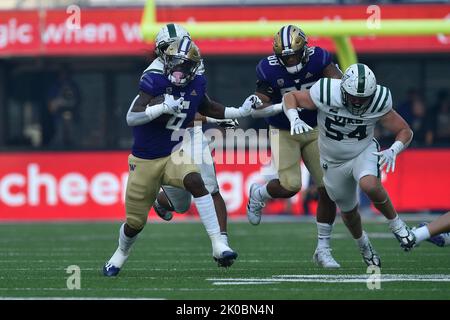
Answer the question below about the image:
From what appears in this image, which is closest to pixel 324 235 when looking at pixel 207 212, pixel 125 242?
pixel 207 212

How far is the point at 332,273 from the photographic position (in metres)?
7.87

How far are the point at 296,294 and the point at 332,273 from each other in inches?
51.7

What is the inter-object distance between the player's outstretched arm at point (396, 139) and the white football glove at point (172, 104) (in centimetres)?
133

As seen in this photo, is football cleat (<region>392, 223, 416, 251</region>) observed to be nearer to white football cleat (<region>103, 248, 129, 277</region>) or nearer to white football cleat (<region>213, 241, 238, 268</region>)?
white football cleat (<region>213, 241, 238, 268</region>)

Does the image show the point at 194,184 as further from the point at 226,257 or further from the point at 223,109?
the point at 223,109

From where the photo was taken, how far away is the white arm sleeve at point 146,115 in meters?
7.49

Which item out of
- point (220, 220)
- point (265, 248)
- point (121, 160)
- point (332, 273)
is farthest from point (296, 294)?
point (121, 160)

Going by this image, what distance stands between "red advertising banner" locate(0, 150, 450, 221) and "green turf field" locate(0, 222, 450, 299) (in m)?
3.25

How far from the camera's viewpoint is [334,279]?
740cm

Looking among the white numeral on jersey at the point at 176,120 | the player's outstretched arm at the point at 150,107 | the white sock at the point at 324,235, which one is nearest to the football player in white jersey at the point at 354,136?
the white sock at the point at 324,235

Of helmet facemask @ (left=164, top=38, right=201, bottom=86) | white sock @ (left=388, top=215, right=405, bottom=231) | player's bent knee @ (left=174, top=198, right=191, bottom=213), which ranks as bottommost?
player's bent knee @ (left=174, top=198, right=191, bottom=213)

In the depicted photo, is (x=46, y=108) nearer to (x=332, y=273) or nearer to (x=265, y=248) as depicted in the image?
(x=265, y=248)

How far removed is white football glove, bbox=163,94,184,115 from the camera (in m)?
7.48

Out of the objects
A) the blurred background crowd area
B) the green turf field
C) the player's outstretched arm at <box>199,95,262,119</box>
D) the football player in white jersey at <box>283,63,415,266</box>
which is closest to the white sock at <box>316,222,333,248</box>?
the green turf field
